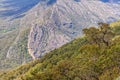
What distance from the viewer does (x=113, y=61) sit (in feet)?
258

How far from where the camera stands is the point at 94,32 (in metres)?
99.8

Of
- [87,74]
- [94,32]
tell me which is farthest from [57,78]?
[94,32]

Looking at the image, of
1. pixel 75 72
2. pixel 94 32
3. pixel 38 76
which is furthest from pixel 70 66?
pixel 94 32

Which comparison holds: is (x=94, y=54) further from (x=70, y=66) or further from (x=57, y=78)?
(x=57, y=78)

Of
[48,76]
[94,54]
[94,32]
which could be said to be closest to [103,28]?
[94,32]

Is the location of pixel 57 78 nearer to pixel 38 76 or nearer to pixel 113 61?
pixel 38 76

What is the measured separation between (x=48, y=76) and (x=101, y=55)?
14.8 m

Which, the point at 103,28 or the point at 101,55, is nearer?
the point at 101,55

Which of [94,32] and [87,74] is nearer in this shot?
[87,74]

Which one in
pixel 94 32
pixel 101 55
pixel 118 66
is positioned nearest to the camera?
pixel 118 66

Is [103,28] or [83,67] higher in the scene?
[103,28]

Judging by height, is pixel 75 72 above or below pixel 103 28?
below

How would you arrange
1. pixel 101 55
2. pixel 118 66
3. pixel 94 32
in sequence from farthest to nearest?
pixel 94 32
pixel 101 55
pixel 118 66

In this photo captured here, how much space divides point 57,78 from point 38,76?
15.0 feet
